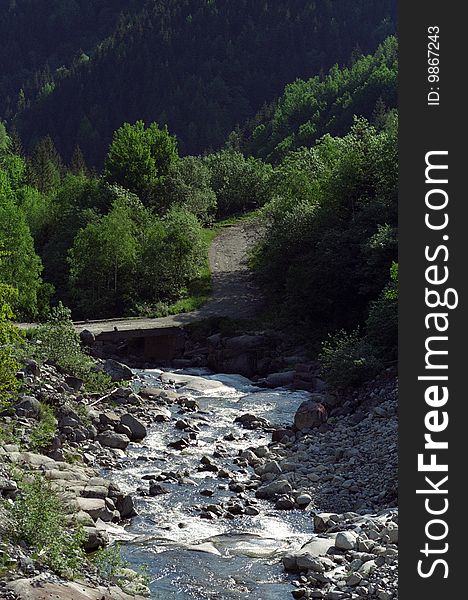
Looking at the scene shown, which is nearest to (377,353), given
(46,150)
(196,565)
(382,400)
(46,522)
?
(382,400)

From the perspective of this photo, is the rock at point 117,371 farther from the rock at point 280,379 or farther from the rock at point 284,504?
the rock at point 284,504

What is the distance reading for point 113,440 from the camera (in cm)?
3019

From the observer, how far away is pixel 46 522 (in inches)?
760

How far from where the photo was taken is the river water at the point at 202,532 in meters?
19.7

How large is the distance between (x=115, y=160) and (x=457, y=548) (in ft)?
214

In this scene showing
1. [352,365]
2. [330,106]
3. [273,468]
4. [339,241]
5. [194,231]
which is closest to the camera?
[273,468]

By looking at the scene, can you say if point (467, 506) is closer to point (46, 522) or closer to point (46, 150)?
point (46, 522)

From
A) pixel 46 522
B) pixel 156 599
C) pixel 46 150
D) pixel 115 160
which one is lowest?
pixel 156 599

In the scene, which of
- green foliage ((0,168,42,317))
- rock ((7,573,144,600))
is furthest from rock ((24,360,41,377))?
green foliage ((0,168,42,317))

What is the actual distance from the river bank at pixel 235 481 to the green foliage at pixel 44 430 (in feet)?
1.12

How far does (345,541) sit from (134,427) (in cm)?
1303

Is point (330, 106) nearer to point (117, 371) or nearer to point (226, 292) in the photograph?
point (226, 292)

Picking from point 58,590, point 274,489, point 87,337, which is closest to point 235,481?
point 274,489

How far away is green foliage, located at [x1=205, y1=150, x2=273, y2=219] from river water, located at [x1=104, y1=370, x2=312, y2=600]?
177ft
